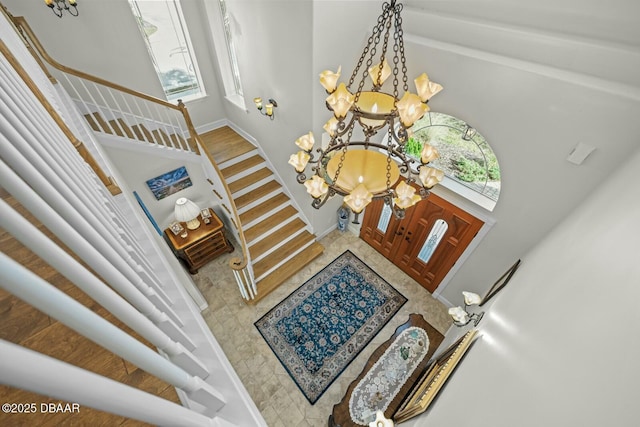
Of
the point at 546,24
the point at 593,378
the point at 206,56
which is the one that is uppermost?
the point at 546,24

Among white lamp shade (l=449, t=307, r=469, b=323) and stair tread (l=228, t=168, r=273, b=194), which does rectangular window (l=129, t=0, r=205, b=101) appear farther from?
white lamp shade (l=449, t=307, r=469, b=323)

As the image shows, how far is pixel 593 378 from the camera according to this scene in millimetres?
699

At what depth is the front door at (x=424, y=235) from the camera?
3.82 meters

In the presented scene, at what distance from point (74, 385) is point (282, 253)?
4.70 meters

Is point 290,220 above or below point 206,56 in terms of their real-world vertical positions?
below

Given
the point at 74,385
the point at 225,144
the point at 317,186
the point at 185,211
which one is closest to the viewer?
the point at 74,385

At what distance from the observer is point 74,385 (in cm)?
39

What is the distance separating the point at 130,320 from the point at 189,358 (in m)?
0.44

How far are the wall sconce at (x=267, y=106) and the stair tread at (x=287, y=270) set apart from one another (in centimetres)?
260

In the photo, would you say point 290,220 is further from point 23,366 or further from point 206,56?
point 23,366

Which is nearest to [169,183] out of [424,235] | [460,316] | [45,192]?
[424,235]

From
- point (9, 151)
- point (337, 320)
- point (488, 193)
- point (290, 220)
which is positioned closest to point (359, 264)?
point (337, 320)

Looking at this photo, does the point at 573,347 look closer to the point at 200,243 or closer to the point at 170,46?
the point at 200,243

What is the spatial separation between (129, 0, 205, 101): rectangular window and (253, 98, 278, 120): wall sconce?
1901 millimetres
